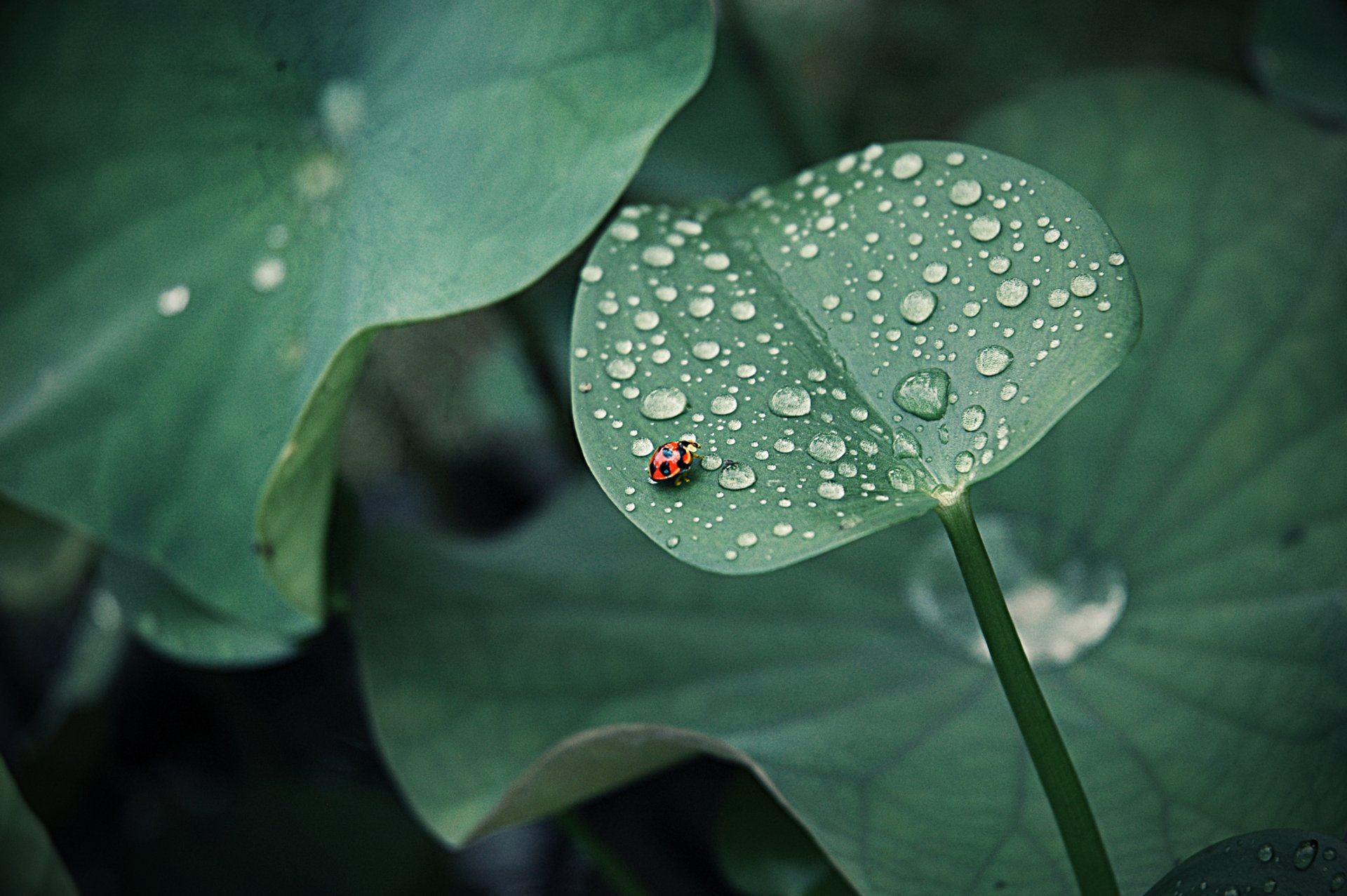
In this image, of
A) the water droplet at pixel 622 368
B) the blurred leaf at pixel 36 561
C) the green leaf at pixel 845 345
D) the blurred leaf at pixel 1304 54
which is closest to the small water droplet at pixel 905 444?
the green leaf at pixel 845 345

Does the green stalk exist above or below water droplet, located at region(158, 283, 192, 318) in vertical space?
below

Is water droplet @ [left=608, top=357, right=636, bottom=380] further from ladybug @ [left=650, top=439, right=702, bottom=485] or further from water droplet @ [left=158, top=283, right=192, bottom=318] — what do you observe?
water droplet @ [left=158, top=283, right=192, bottom=318]

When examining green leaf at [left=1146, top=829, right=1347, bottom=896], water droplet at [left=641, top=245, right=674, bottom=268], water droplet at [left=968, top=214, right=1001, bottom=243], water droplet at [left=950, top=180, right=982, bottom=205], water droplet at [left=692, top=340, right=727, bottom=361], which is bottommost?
green leaf at [left=1146, top=829, right=1347, bottom=896]

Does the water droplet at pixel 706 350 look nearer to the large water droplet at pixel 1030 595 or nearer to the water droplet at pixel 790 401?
the water droplet at pixel 790 401

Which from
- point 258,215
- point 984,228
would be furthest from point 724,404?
point 258,215

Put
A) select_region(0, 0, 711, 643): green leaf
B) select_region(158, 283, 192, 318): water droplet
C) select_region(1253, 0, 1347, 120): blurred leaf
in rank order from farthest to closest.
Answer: select_region(1253, 0, 1347, 120): blurred leaf < select_region(158, 283, 192, 318): water droplet < select_region(0, 0, 711, 643): green leaf

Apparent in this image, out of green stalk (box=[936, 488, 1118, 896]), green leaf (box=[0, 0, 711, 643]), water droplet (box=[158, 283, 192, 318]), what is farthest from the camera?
water droplet (box=[158, 283, 192, 318])

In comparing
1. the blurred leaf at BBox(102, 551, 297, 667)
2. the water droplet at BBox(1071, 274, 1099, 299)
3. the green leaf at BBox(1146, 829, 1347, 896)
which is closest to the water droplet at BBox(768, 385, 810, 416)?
the water droplet at BBox(1071, 274, 1099, 299)

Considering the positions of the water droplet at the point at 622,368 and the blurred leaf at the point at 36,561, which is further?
the blurred leaf at the point at 36,561
